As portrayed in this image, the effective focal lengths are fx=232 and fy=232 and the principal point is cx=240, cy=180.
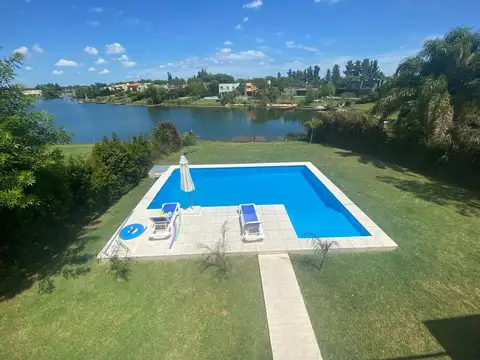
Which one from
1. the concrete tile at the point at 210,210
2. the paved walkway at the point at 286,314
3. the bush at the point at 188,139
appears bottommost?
the paved walkway at the point at 286,314

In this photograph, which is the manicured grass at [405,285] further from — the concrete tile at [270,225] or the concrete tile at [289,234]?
the concrete tile at [270,225]

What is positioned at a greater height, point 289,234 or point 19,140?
point 19,140

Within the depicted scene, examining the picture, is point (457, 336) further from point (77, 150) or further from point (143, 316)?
point (77, 150)

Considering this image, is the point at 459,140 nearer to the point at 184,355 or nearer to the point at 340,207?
the point at 340,207

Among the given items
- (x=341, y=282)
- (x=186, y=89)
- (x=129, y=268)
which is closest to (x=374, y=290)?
(x=341, y=282)

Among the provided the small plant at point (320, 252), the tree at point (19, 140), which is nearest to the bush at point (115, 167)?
the tree at point (19, 140)

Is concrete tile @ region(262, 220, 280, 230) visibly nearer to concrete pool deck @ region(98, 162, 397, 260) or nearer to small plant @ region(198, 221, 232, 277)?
concrete pool deck @ region(98, 162, 397, 260)

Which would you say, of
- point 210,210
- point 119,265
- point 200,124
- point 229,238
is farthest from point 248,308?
point 200,124
